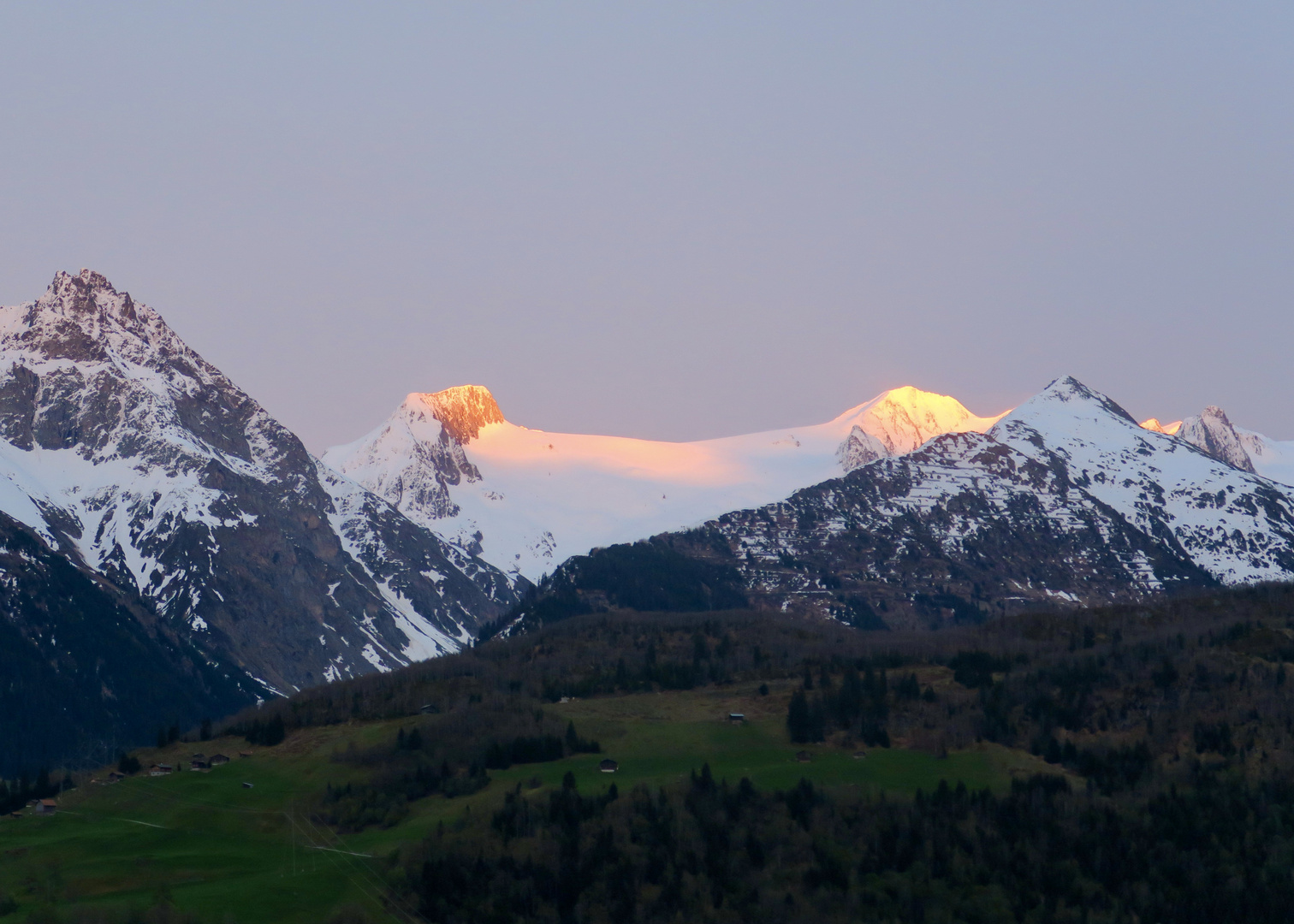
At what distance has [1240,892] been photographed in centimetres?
19988

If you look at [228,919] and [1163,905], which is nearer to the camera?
[228,919]

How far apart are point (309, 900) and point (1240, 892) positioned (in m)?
112

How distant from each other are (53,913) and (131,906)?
8348 mm

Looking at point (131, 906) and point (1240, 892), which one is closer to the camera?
point (131, 906)

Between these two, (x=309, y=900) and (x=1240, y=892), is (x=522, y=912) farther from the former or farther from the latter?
(x=1240, y=892)

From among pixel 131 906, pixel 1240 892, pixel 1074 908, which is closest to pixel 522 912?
pixel 131 906

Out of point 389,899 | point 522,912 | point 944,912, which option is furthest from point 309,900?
point 944,912

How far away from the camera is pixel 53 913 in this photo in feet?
597

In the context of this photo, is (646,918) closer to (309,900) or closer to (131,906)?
(309,900)

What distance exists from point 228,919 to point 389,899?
72.9ft

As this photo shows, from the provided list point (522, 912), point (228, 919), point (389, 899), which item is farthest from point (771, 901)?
point (228, 919)

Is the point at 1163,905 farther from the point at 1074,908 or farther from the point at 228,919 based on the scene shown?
Result: the point at 228,919

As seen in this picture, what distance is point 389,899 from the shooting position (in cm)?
19525

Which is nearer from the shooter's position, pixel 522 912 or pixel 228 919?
pixel 228 919
